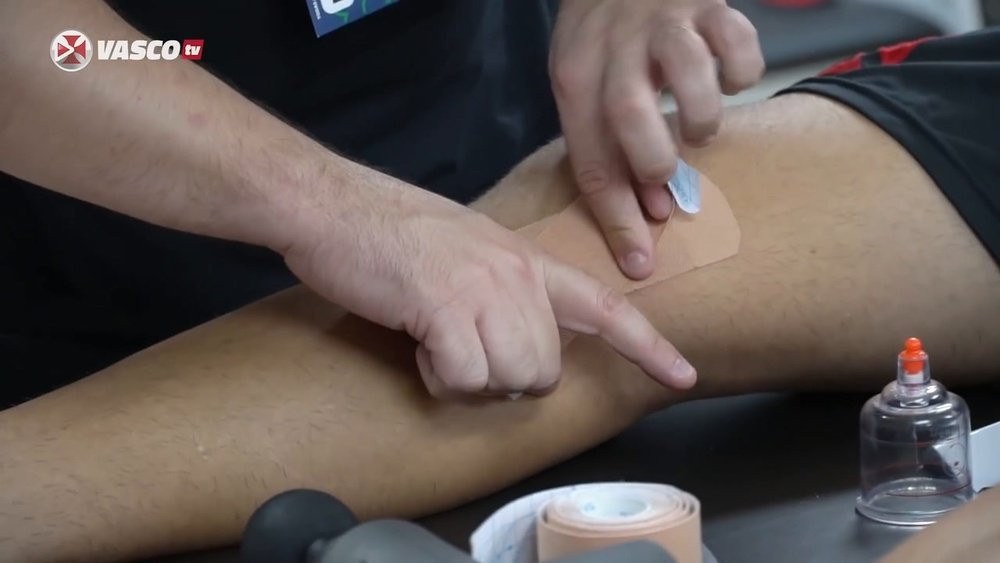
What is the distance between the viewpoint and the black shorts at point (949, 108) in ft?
3.88

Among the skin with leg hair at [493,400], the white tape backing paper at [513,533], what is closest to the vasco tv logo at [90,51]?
the skin with leg hair at [493,400]

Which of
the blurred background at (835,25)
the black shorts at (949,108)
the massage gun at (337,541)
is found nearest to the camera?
the massage gun at (337,541)

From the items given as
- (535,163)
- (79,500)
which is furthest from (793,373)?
(79,500)

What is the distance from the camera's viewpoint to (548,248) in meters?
1.17

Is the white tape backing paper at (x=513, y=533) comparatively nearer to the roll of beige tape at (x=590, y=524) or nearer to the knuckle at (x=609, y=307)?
the roll of beige tape at (x=590, y=524)

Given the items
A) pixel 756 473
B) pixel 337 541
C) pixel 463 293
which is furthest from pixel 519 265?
pixel 337 541

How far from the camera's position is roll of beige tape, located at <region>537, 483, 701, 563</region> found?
0.78m

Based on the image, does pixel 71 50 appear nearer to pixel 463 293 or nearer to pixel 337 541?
pixel 463 293

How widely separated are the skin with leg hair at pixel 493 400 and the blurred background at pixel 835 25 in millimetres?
1677

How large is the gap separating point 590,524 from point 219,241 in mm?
728

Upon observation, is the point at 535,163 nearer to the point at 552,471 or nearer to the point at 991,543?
the point at 552,471

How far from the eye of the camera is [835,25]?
9.52ft

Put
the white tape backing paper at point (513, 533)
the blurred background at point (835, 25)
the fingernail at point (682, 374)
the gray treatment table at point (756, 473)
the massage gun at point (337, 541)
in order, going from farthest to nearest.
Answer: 1. the blurred background at point (835, 25)
2. the fingernail at point (682, 374)
3. the gray treatment table at point (756, 473)
4. the white tape backing paper at point (513, 533)
5. the massage gun at point (337, 541)

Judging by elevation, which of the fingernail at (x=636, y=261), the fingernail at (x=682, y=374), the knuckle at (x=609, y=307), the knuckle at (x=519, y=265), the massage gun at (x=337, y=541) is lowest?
the fingernail at (x=682, y=374)
